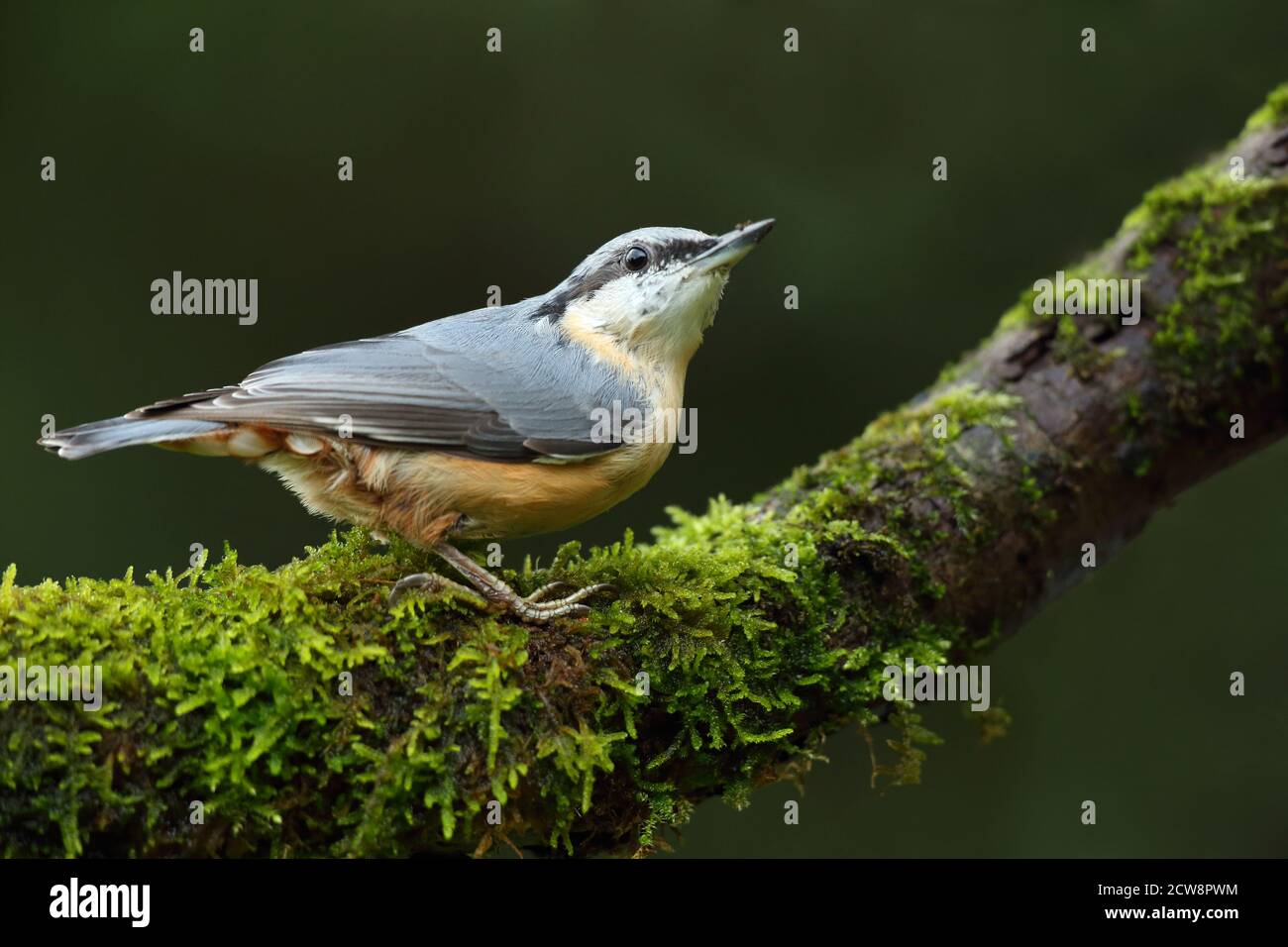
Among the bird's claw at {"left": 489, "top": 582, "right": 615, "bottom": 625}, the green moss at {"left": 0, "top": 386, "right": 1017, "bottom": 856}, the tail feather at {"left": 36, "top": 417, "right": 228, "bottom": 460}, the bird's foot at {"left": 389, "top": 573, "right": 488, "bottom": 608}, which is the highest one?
the tail feather at {"left": 36, "top": 417, "right": 228, "bottom": 460}

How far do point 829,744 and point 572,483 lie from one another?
3.08 m

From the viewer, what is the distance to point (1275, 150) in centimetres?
382

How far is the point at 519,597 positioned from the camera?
2.62m

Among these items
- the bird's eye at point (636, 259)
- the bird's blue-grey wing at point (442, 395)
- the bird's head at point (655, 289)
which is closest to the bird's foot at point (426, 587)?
the bird's blue-grey wing at point (442, 395)

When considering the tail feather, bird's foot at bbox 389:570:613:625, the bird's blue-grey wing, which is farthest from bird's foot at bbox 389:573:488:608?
the tail feather

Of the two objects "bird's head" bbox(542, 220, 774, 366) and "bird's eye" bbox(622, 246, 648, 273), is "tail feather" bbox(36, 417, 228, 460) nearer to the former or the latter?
"bird's head" bbox(542, 220, 774, 366)

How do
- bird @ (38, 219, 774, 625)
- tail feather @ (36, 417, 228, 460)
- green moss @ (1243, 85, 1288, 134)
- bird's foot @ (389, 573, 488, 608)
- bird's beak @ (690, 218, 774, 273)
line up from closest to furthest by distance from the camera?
bird's foot @ (389, 573, 488, 608) → tail feather @ (36, 417, 228, 460) → bird @ (38, 219, 774, 625) → bird's beak @ (690, 218, 774, 273) → green moss @ (1243, 85, 1288, 134)

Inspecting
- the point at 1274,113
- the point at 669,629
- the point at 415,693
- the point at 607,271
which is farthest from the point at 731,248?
the point at 1274,113

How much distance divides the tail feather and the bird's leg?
64 centimetres

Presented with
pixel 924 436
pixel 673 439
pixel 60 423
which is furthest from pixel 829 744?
pixel 60 423

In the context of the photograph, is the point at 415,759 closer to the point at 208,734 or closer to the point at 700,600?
the point at 208,734

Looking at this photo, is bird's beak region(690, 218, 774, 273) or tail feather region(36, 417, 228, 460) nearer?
tail feather region(36, 417, 228, 460)

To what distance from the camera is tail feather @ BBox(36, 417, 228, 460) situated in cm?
256

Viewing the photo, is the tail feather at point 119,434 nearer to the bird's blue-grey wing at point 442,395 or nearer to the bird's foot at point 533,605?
the bird's blue-grey wing at point 442,395
